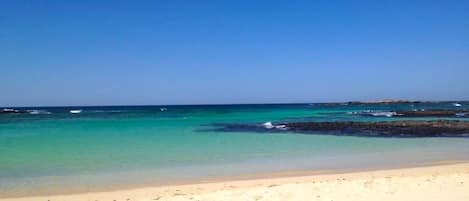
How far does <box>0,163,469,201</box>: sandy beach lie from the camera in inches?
327

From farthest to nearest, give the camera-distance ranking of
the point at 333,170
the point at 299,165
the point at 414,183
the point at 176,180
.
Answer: the point at 299,165 → the point at 333,170 → the point at 176,180 → the point at 414,183

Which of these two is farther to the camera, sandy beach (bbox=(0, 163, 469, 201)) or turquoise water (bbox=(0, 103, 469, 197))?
turquoise water (bbox=(0, 103, 469, 197))

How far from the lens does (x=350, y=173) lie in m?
11.8

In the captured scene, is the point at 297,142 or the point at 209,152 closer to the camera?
the point at 209,152

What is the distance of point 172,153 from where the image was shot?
661 inches

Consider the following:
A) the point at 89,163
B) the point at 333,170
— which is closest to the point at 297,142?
the point at 333,170

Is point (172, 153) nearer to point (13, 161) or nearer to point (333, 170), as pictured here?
point (13, 161)

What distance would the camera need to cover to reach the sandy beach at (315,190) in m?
8.30

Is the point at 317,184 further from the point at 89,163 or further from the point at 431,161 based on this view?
the point at 89,163

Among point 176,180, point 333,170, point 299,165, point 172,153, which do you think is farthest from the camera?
point 172,153

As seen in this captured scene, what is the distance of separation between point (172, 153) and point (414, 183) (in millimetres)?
9332

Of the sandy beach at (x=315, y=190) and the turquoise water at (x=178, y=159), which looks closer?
the sandy beach at (x=315, y=190)

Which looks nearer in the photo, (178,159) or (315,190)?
(315,190)

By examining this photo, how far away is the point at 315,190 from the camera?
8.95m
